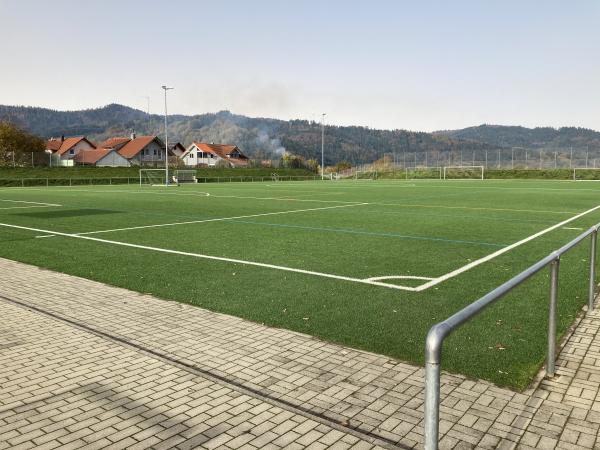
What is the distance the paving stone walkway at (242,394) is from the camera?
373 cm

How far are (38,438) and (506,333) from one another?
15.6ft

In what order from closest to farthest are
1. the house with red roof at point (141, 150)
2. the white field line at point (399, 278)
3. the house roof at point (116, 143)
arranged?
the white field line at point (399, 278) < the house with red roof at point (141, 150) < the house roof at point (116, 143)

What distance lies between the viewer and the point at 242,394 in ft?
14.5

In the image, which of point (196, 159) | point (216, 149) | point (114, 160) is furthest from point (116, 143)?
point (216, 149)

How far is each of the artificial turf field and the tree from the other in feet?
173

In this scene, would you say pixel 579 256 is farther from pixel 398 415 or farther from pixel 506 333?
pixel 398 415

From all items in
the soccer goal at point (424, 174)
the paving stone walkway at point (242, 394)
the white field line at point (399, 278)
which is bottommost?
the paving stone walkway at point (242, 394)

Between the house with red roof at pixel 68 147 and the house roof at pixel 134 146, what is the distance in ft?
21.7

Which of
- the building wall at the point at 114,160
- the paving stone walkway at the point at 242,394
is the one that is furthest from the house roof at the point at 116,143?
the paving stone walkway at the point at 242,394

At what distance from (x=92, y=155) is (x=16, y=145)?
21931mm

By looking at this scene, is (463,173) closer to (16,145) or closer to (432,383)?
(16,145)

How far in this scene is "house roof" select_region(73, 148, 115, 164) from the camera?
91062 millimetres

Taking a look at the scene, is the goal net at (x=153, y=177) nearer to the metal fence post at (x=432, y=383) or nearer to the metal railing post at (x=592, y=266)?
the metal railing post at (x=592, y=266)

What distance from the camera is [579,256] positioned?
10.6m
